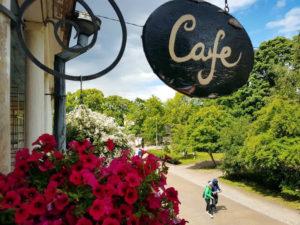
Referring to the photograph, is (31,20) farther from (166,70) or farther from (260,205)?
(260,205)

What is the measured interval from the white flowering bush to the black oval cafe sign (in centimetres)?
698

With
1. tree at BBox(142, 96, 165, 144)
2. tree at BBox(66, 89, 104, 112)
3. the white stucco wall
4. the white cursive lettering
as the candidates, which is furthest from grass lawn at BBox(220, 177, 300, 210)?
tree at BBox(66, 89, 104, 112)

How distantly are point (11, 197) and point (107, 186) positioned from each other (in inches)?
18.4

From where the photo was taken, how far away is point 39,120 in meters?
6.00

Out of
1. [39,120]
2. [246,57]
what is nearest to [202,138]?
[39,120]

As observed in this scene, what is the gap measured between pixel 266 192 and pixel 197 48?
17.9 meters

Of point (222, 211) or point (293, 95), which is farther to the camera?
point (293, 95)

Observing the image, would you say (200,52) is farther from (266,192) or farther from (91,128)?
(266,192)

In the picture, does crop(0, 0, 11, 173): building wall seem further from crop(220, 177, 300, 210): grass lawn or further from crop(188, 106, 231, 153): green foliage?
crop(188, 106, 231, 153): green foliage

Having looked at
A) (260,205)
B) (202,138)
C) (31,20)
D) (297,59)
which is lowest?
(260,205)

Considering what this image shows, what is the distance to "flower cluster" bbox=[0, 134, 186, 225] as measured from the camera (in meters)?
1.79

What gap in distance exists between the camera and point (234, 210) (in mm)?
14922

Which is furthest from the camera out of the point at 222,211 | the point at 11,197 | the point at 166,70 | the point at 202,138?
the point at 202,138

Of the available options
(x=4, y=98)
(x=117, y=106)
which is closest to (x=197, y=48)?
(x=4, y=98)
